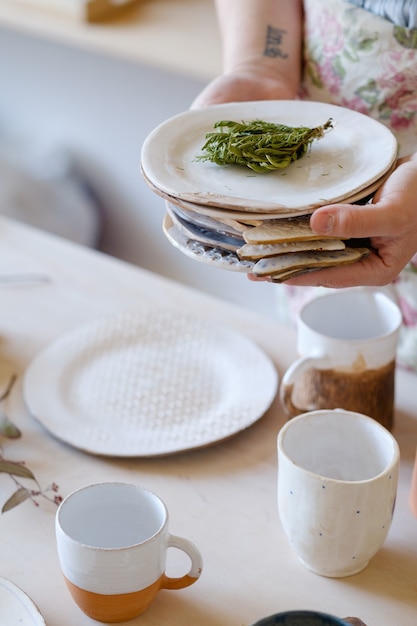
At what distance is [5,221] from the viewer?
1268mm

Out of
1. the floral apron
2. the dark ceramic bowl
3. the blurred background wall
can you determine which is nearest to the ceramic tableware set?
the dark ceramic bowl

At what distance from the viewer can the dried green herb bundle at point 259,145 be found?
75 centimetres

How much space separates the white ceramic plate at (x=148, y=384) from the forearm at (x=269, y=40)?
29 centimetres

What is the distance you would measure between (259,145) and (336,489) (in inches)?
11.4

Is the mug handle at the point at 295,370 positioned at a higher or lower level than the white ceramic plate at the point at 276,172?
lower

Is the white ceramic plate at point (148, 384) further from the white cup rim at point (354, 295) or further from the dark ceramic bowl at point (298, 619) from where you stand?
the dark ceramic bowl at point (298, 619)

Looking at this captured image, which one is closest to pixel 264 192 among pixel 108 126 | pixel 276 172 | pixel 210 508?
pixel 276 172

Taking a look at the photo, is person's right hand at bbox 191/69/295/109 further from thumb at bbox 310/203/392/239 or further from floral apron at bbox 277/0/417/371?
thumb at bbox 310/203/392/239

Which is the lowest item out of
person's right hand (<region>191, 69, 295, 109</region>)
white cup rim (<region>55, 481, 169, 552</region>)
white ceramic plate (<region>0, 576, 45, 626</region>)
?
white ceramic plate (<region>0, 576, 45, 626</region>)

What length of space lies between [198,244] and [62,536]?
25cm

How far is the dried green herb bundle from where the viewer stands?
748 mm

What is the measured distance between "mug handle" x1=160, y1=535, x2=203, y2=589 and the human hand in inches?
8.5

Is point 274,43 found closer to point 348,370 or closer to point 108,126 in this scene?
point 348,370

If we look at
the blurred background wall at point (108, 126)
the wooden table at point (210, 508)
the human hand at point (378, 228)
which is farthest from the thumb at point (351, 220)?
the blurred background wall at point (108, 126)
